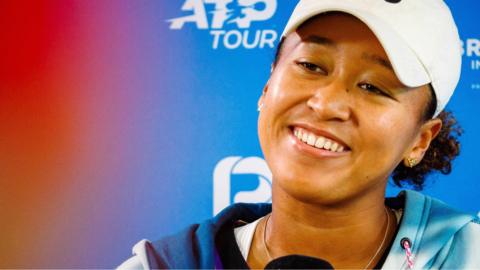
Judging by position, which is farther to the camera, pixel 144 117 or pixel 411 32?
pixel 144 117

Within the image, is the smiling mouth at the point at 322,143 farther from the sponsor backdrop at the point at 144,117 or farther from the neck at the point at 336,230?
the sponsor backdrop at the point at 144,117

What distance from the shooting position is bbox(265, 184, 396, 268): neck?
1049 mm

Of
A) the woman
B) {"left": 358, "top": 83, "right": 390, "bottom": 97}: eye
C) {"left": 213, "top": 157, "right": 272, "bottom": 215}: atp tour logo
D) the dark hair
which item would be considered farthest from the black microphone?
{"left": 213, "top": 157, "right": 272, "bottom": 215}: atp tour logo

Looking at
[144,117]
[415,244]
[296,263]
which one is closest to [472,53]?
[415,244]

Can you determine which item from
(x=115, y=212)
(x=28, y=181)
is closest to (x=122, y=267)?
(x=115, y=212)

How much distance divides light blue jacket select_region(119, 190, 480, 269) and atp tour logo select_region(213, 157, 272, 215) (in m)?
0.44

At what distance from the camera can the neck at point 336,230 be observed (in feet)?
3.44

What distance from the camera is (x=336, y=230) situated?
1.06 meters

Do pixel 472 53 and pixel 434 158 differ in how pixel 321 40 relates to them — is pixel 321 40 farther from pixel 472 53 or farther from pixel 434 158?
pixel 472 53

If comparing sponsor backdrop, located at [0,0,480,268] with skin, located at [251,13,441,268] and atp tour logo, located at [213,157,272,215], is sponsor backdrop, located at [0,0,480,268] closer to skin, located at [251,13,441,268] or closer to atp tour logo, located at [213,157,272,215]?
atp tour logo, located at [213,157,272,215]

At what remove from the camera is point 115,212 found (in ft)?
5.26

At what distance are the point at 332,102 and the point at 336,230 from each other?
0.79 ft

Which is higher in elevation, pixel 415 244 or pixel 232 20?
pixel 232 20

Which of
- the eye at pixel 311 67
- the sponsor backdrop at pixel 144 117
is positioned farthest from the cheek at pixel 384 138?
the sponsor backdrop at pixel 144 117
